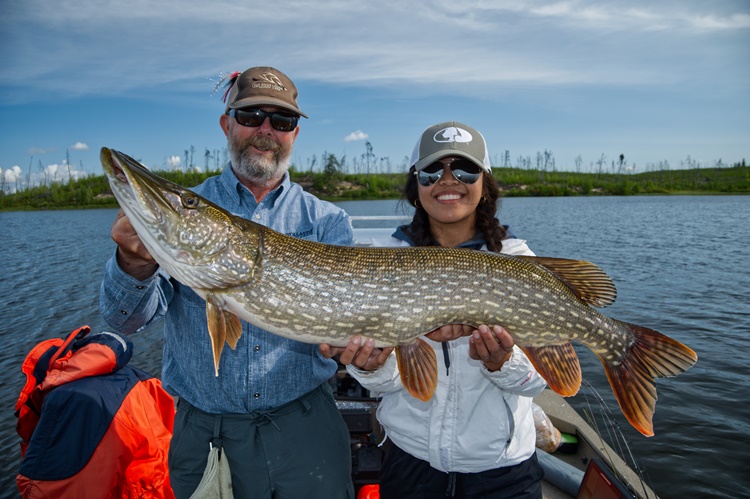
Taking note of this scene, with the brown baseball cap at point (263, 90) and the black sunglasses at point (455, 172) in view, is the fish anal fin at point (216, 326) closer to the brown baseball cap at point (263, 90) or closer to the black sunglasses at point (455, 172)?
the brown baseball cap at point (263, 90)

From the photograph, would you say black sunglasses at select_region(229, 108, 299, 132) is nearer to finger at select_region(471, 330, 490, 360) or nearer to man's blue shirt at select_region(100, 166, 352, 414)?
man's blue shirt at select_region(100, 166, 352, 414)

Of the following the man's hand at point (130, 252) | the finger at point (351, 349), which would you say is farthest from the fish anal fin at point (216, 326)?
the finger at point (351, 349)

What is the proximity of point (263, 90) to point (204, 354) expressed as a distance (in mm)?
1344

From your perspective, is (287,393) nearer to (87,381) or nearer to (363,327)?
(363,327)

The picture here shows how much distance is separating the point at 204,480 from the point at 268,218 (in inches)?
48.2

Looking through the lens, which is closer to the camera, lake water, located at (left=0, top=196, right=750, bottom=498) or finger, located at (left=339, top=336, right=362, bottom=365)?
finger, located at (left=339, top=336, right=362, bottom=365)

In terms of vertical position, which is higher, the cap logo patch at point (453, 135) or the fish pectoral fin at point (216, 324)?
the cap logo patch at point (453, 135)

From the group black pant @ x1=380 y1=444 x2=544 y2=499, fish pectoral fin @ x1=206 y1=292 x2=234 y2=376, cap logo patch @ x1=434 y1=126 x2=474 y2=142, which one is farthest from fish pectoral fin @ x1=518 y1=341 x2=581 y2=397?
fish pectoral fin @ x1=206 y1=292 x2=234 y2=376

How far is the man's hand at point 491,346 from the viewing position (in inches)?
74.4

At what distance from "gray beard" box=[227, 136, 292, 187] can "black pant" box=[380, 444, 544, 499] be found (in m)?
1.52

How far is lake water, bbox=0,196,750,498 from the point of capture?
193 inches

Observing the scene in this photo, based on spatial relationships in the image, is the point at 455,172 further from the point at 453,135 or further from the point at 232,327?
the point at 232,327

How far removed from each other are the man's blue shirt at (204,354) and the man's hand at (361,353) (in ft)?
0.68

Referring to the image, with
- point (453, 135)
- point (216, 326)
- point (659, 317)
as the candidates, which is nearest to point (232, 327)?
point (216, 326)
